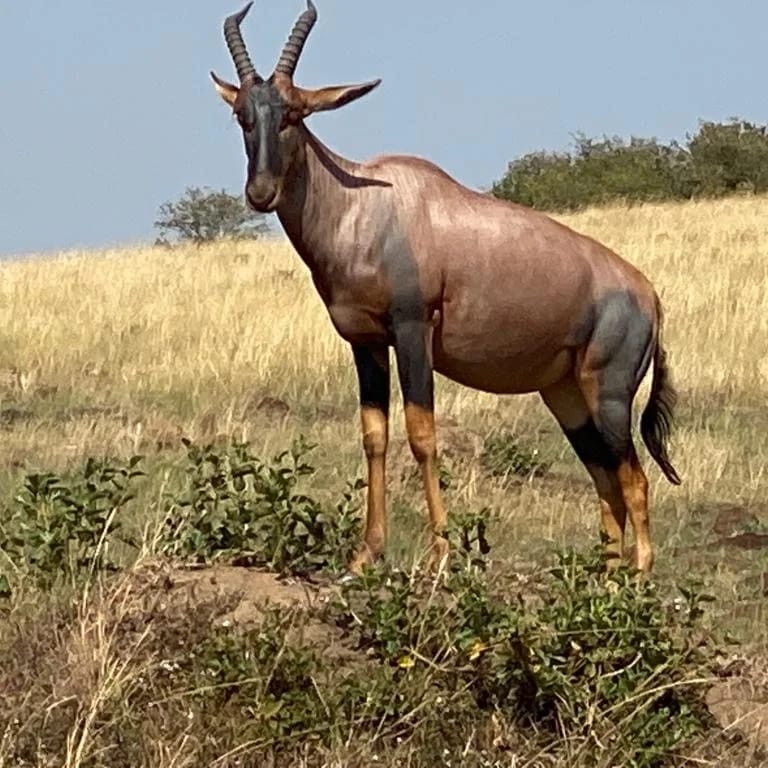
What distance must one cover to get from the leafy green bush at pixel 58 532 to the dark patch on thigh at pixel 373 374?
1119 millimetres

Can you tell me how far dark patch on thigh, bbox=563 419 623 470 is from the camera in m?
7.45

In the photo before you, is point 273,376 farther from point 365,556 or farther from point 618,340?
point 365,556

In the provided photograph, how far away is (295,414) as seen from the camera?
12570 mm

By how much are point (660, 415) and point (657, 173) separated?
36.0m

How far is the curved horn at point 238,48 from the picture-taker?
254 inches

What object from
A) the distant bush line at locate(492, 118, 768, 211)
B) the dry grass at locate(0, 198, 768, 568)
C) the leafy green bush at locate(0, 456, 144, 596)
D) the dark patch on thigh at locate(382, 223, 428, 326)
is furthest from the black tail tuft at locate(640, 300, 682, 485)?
the distant bush line at locate(492, 118, 768, 211)

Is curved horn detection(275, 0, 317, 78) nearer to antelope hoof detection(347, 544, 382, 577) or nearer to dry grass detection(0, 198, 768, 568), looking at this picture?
antelope hoof detection(347, 544, 382, 577)

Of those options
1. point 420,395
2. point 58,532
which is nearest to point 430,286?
point 420,395

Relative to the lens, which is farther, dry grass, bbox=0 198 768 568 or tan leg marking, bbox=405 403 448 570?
dry grass, bbox=0 198 768 568

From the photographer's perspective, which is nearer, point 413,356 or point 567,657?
point 567,657

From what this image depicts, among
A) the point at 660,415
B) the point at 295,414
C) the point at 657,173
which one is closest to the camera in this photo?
the point at 660,415

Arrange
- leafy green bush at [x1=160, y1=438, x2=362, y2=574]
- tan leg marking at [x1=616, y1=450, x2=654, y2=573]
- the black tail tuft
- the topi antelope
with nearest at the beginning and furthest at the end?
leafy green bush at [x1=160, y1=438, x2=362, y2=574]
the topi antelope
tan leg marking at [x1=616, y1=450, x2=654, y2=573]
the black tail tuft

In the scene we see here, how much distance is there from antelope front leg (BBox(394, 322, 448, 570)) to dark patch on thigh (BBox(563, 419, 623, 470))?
1051 millimetres

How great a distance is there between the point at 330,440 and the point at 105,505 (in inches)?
192
